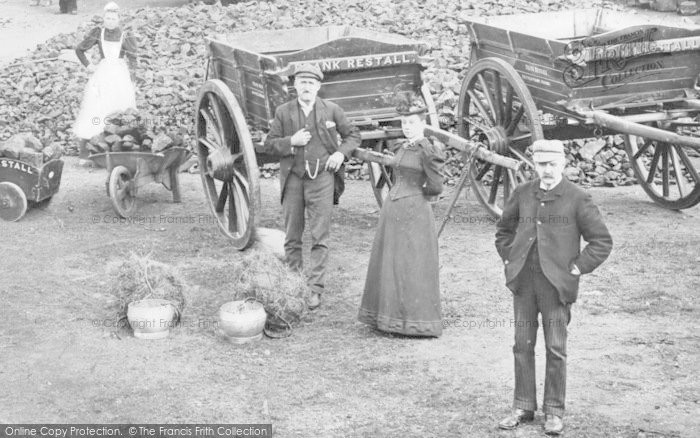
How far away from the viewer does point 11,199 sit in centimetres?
1051

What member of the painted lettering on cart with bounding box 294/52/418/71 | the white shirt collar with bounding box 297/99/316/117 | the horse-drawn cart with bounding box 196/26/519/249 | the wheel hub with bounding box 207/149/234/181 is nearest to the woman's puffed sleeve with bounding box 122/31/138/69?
the horse-drawn cart with bounding box 196/26/519/249

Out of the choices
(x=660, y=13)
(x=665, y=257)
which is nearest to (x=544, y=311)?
(x=665, y=257)

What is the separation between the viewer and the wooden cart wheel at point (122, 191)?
10.6m

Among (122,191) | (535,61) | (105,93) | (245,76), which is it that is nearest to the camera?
(245,76)

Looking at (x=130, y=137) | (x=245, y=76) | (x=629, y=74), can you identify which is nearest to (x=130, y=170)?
(x=130, y=137)

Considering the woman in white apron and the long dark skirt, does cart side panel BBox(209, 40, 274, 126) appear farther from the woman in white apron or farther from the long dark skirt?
the woman in white apron

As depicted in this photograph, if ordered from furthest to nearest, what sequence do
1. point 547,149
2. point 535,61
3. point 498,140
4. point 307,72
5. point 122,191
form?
point 122,191, point 498,140, point 535,61, point 307,72, point 547,149

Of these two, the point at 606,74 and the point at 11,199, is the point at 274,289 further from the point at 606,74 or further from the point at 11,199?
the point at 11,199

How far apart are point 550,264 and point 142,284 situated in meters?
3.04

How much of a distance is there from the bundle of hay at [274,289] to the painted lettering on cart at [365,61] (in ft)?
6.45

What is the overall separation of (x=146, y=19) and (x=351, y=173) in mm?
5914

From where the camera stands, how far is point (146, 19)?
16.9 m

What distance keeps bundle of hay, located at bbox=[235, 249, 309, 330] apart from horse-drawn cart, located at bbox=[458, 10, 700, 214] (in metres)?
2.55

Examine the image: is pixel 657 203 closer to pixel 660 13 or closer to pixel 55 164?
pixel 55 164
